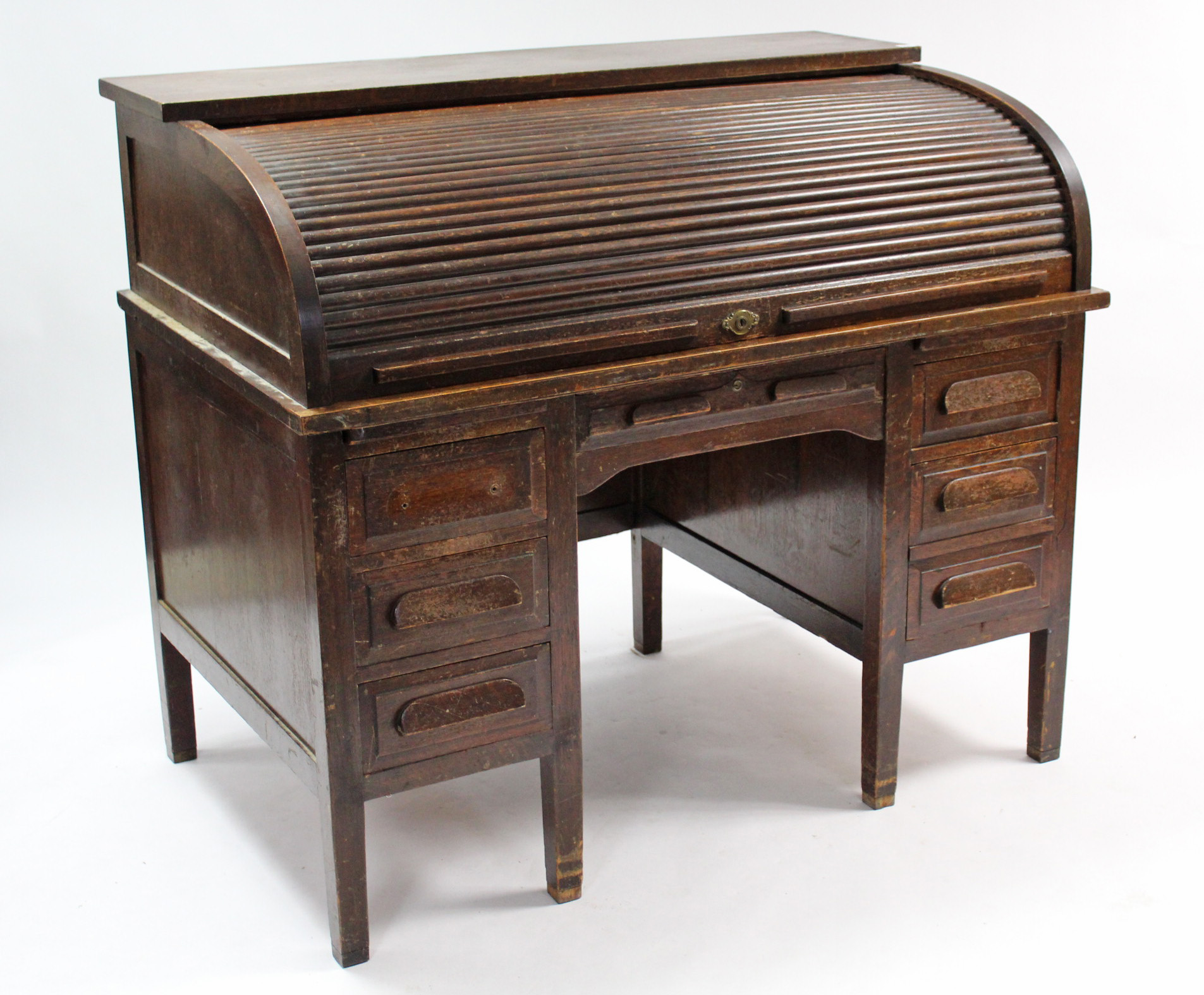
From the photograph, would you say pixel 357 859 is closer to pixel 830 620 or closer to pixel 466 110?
pixel 830 620

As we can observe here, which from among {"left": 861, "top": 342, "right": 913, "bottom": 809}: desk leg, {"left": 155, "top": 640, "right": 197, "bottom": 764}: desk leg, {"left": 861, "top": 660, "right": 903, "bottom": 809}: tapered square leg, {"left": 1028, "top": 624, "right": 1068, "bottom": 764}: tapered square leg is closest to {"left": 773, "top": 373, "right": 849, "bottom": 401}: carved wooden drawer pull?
{"left": 861, "top": 342, "right": 913, "bottom": 809}: desk leg

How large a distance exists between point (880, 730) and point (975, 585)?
0.37 m

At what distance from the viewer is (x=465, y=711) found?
10.2 feet

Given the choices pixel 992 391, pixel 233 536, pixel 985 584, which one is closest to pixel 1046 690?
pixel 985 584

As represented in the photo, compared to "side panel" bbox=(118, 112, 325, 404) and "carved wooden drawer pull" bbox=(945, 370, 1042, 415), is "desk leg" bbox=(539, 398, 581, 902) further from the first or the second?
"carved wooden drawer pull" bbox=(945, 370, 1042, 415)

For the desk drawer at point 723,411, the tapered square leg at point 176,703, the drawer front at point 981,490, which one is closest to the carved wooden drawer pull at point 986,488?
the drawer front at point 981,490

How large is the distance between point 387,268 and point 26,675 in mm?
2019

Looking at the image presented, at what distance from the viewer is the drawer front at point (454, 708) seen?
9.96ft

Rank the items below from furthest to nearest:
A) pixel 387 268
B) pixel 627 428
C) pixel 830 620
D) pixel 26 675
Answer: pixel 26 675, pixel 830 620, pixel 627 428, pixel 387 268

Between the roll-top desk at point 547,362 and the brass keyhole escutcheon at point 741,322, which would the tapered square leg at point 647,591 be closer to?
the roll-top desk at point 547,362

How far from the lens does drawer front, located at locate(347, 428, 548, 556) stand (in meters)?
2.89

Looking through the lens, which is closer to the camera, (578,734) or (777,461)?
(578,734)

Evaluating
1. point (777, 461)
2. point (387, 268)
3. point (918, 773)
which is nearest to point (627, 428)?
→ point (387, 268)

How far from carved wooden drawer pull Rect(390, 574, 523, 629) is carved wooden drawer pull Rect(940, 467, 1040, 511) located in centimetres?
96
